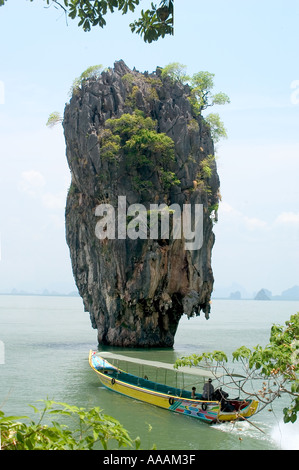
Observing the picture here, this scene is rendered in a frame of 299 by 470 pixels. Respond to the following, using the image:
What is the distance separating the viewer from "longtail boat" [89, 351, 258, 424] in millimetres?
10163

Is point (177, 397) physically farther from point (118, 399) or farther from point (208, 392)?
point (118, 399)

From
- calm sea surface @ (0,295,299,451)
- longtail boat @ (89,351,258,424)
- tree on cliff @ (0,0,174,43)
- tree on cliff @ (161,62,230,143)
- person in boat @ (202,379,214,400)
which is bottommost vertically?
calm sea surface @ (0,295,299,451)

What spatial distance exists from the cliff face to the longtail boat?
19.3ft

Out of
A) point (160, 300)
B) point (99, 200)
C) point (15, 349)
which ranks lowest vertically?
point (15, 349)

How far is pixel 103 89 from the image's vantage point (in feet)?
70.8

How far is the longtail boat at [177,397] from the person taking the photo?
1016 centimetres

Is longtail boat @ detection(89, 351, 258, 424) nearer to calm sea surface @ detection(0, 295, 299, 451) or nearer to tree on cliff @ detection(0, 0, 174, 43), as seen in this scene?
calm sea surface @ detection(0, 295, 299, 451)

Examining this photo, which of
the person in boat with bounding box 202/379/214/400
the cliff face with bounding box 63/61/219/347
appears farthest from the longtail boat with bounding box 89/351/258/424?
the cliff face with bounding box 63/61/219/347

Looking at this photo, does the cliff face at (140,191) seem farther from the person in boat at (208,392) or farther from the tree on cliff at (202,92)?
the person in boat at (208,392)

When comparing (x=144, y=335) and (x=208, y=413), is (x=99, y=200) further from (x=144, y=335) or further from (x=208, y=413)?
(x=208, y=413)

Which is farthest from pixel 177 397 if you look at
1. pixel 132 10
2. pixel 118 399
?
pixel 132 10

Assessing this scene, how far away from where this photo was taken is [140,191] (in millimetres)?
20406
